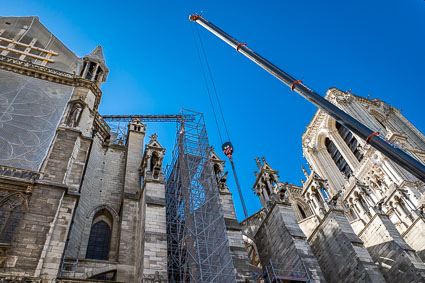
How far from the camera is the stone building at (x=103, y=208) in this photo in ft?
37.0

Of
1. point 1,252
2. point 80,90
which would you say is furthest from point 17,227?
point 80,90

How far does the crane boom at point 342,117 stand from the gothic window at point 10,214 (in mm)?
11887

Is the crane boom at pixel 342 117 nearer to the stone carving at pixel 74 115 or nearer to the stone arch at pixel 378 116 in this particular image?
the stone carving at pixel 74 115

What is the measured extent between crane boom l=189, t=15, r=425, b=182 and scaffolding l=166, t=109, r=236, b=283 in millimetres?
6227

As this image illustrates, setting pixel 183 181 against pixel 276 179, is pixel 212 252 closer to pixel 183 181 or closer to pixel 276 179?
pixel 183 181

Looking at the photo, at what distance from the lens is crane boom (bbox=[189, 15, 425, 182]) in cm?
1033

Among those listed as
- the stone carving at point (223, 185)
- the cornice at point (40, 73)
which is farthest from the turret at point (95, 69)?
the stone carving at point (223, 185)

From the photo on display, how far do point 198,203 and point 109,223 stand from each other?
175 inches

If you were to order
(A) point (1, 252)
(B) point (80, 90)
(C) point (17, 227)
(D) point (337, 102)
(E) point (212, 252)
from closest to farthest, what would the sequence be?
(A) point (1, 252) < (C) point (17, 227) < (E) point (212, 252) < (B) point (80, 90) < (D) point (337, 102)

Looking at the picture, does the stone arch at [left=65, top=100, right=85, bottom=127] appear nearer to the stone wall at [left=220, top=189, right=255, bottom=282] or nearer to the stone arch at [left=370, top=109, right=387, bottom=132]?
the stone wall at [left=220, top=189, right=255, bottom=282]

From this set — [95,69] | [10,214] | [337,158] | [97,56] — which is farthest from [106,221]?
[337,158]

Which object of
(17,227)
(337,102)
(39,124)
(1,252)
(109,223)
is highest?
(337,102)

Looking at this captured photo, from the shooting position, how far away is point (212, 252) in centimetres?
1402

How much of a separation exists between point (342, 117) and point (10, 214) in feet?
40.8
